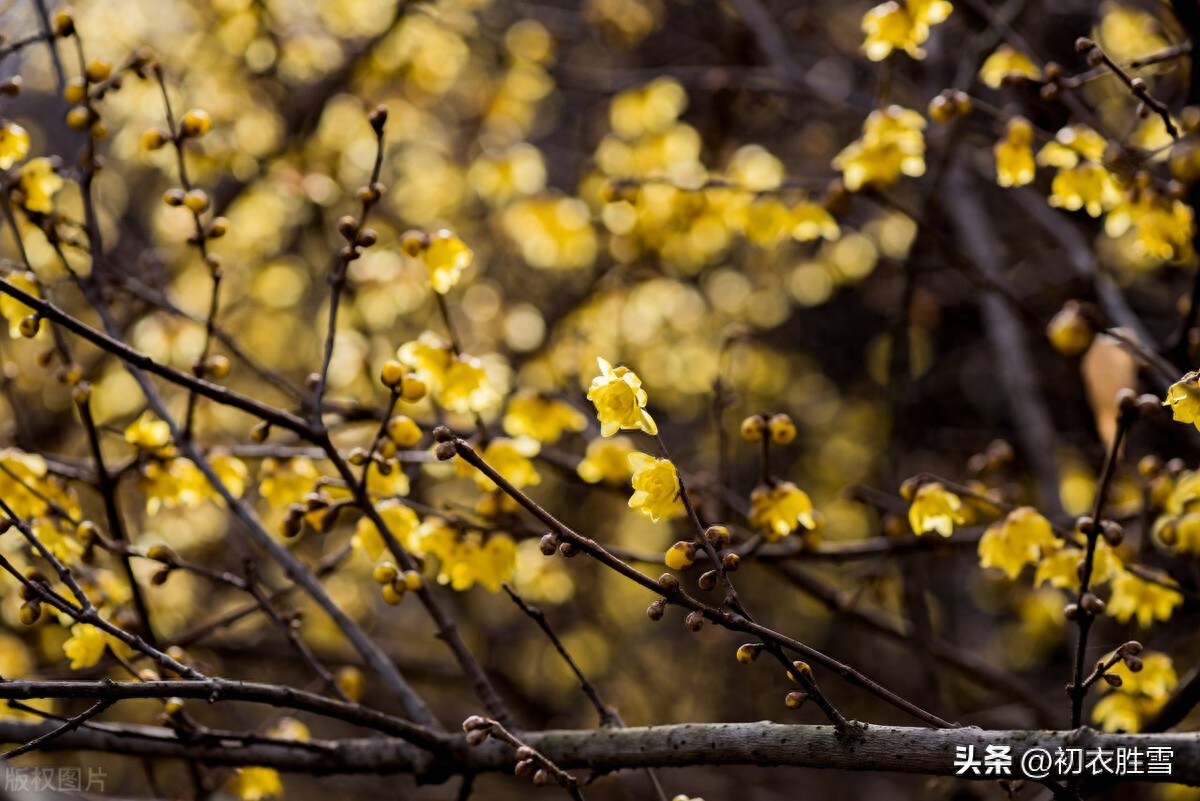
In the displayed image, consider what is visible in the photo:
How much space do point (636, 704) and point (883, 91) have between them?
14.5ft

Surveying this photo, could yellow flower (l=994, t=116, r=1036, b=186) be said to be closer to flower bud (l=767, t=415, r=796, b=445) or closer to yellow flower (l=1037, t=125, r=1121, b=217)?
yellow flower (l=1037, t=125, r=1121, b=217)

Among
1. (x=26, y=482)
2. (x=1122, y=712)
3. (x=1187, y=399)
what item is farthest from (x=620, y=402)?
(x=1122, y=712)

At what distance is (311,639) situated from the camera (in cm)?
570

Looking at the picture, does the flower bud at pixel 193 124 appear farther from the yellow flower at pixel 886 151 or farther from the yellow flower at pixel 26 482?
the yellow flower at pixel 886 151

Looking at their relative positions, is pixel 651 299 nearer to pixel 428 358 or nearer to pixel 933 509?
pixel 428 358

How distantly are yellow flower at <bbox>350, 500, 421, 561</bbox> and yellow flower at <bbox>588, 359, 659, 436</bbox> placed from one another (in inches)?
29.8

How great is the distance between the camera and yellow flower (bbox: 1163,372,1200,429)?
182 cm

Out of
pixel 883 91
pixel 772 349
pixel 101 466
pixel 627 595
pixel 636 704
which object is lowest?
pixel 636 704

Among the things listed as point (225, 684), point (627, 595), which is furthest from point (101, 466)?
point (627, 595)

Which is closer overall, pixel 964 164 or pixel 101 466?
pixel 101 466

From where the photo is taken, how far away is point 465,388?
2441 millimetres

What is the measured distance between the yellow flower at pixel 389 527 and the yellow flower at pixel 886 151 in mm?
1509

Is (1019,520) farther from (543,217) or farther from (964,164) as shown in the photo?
(964,164)

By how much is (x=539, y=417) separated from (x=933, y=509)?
1058 mm
